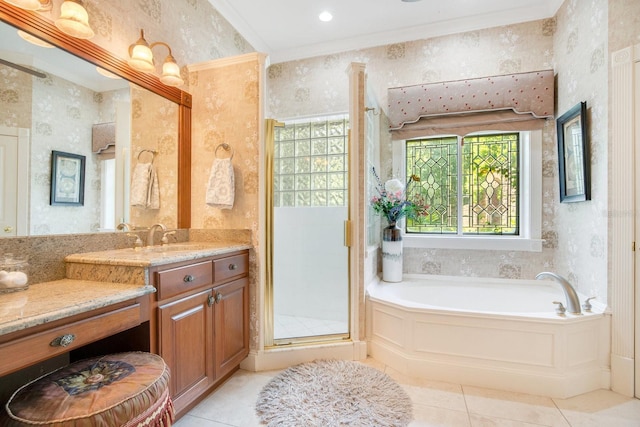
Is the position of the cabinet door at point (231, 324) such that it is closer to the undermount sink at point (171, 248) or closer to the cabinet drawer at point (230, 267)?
the cabinet drawer at point (230, 267)

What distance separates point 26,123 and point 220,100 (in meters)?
1.16

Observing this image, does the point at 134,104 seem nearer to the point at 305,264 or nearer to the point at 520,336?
the point at 305,264

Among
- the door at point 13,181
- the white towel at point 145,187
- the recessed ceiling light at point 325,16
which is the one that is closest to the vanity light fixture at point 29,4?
the door at point 13,181

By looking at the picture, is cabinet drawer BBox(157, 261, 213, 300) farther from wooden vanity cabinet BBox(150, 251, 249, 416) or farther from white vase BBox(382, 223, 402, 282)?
white vase BBox(382, 223, 402, 282)

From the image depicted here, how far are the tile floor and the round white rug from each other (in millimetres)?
85

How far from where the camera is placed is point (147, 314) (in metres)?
1.37

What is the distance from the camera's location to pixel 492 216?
298cm

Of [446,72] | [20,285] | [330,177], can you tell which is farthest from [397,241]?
[20,285]

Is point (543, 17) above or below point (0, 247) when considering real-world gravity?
above

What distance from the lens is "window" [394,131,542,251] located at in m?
2.82

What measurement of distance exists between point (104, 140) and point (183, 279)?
2.99 feet

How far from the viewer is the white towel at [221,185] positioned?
7.07 feet

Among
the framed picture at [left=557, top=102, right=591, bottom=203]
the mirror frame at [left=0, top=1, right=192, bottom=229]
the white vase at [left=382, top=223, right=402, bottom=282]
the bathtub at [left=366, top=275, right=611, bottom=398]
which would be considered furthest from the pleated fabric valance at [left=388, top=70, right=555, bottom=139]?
the mirror frame at [left=0, top=1, right=192, bottom=229]

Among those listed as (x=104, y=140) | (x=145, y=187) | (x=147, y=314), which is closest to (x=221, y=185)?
(x=145, y=187)
